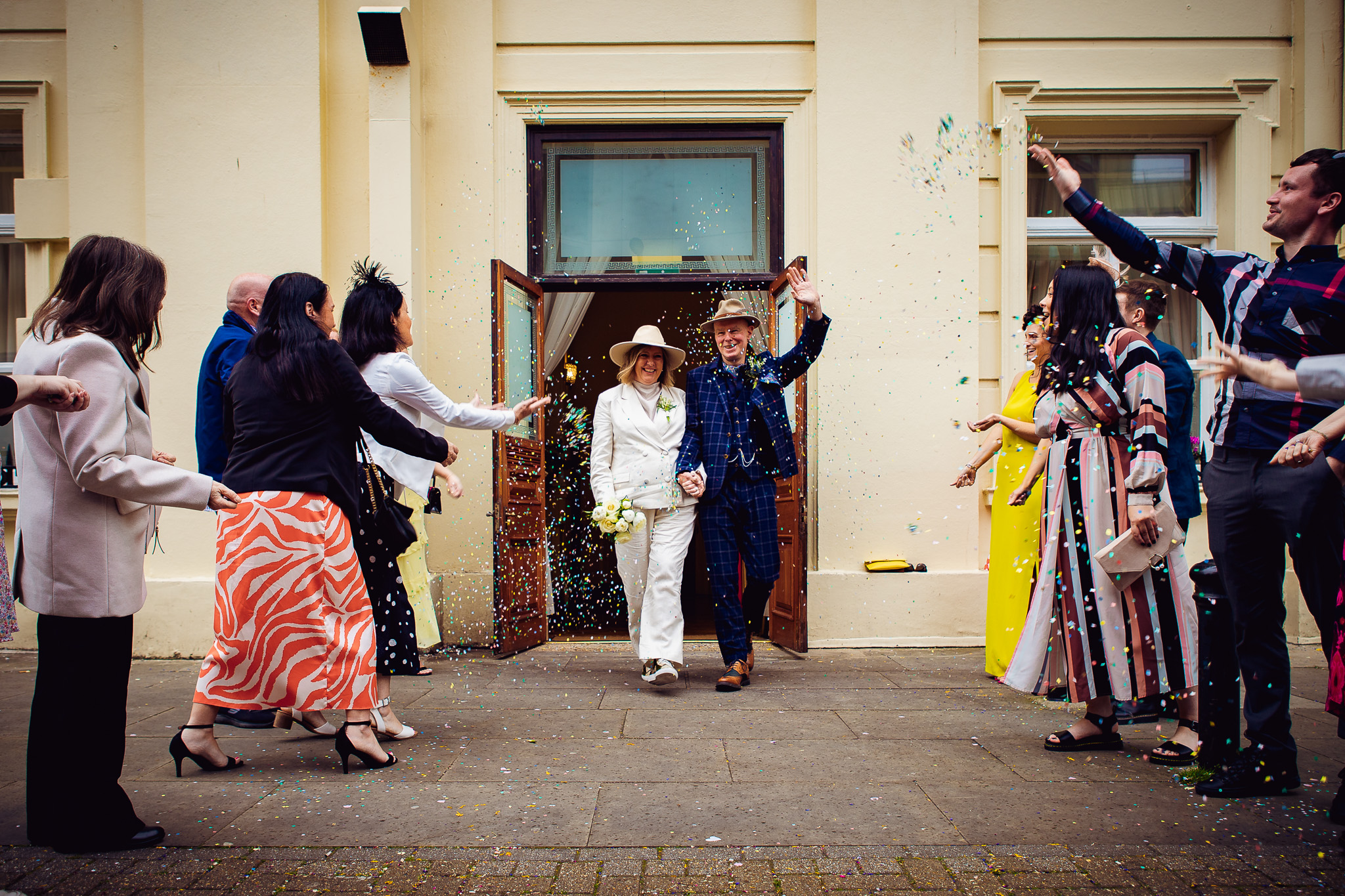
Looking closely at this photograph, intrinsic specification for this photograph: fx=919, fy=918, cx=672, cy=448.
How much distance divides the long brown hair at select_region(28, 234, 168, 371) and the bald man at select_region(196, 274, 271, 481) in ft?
4.35

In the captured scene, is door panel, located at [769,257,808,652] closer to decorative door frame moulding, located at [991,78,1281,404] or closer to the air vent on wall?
decorative door frame moulding, located at [991,78,1281,404]

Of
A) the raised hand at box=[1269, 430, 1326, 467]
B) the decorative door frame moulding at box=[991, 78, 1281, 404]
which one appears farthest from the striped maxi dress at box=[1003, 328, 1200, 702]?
the decorative door frame moulding at box=[991, 78, 1281, 404]

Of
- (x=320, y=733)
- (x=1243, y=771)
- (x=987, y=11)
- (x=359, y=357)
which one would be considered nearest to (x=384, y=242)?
(x=359, y=357)

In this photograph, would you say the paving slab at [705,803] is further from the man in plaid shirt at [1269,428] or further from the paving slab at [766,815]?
the man in plaid shirt at [1269,428]

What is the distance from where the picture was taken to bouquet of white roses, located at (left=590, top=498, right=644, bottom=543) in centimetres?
517

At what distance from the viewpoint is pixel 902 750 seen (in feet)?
12.4

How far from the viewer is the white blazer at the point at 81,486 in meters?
2.57

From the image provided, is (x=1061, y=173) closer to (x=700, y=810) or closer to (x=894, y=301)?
(x=700, y=810)

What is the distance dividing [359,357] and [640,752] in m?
2.06

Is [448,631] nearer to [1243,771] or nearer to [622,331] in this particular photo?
[1243,771]

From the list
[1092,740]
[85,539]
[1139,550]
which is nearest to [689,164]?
[1139,550]

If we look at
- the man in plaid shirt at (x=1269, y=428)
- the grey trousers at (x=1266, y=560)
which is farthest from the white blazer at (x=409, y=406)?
the grey trousers at (x=1266, y=560)

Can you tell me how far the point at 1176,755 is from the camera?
3.59m

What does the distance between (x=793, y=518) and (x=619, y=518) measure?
148 cm
